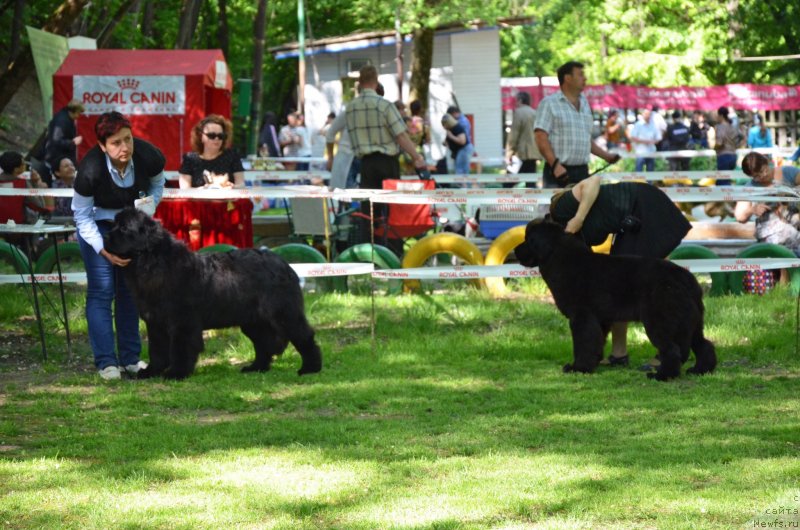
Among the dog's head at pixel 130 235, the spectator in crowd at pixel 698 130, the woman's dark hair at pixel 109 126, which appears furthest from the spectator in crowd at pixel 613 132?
the dog's head at pixel 130 235

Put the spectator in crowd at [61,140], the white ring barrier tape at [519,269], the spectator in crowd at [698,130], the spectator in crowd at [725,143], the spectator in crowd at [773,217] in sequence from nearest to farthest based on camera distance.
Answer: the white ring barrier tape at [519,269], the spectator in crowd at [773,217], the spectator in crowd at [61,140], the spectator in crowd at [725,143], the spectator in crowd at [698,130]

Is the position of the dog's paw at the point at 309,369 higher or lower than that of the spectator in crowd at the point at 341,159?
lower

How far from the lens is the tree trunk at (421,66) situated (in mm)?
28172

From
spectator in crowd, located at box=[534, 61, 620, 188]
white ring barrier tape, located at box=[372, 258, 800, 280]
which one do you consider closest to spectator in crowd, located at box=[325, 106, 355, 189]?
spectator in crowd, located at box=[534, 61, 620, 188]

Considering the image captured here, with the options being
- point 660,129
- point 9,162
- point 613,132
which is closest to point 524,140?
point 9,162

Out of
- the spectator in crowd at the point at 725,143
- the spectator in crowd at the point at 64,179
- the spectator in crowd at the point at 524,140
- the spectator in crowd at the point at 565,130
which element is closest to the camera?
the spectator in crowd at the point at 565,130

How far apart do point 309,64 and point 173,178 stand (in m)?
29.3

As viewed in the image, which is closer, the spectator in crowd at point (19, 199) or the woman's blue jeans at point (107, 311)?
the woman's blue jeans at point (107, 311)

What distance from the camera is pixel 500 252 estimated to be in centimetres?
1149

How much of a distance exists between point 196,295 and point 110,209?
850mm

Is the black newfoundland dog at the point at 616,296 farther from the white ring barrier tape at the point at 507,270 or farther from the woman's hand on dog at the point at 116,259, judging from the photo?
the woman's hand on dog at the point at 116,259

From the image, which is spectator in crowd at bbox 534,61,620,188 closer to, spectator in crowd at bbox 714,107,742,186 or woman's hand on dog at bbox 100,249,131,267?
woman's hand on dog at bbox 100,249,131,267

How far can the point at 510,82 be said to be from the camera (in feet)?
150

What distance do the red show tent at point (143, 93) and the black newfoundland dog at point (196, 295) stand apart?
12.4 metres
